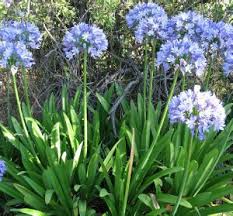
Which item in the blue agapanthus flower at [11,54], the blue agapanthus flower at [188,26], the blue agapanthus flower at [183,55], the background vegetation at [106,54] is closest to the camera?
the blue agapanthus flower at [183,55]

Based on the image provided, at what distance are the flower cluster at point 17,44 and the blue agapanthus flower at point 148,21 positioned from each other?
29.4 inches

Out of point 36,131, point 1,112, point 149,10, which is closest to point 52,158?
point 36,131

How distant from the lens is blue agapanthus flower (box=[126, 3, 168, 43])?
3445mm

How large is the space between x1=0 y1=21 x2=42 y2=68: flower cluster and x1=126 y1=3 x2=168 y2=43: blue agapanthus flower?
0.75m

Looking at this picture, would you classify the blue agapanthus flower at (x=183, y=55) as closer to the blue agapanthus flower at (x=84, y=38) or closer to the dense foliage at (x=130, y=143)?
the dense foliage at (x=130, y=143)

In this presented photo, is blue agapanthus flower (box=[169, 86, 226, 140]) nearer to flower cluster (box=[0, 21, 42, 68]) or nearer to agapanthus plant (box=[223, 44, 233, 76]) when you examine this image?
agapanthus plant (box=[223, 44, 233, 76])

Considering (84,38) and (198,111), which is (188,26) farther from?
(198,111)

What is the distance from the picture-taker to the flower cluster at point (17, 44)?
323 cm

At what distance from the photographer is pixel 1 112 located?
4.99 meters

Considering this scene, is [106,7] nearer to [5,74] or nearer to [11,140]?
[5,74]

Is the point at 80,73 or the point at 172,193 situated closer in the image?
the point at 172,193

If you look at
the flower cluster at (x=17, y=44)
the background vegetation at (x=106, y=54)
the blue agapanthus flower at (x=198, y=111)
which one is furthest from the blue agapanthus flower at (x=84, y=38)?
the background vegetation at (x=106, y=54)

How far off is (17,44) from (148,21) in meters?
0.94

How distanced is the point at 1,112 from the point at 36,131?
1.33 m
